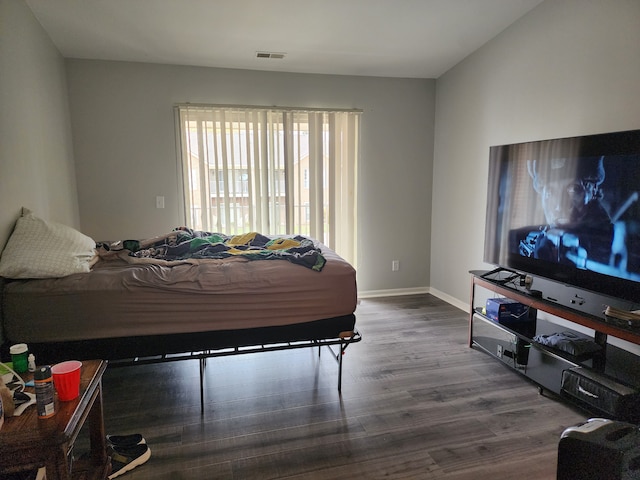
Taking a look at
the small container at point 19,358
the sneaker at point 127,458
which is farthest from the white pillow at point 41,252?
the sneaker at point 127,458

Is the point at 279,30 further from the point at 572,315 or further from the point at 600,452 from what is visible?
the point at 600,452

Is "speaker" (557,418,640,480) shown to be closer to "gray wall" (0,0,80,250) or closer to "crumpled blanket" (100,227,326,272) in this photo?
"crumpled blanket" (100,227,326,272)

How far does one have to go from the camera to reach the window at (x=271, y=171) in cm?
387

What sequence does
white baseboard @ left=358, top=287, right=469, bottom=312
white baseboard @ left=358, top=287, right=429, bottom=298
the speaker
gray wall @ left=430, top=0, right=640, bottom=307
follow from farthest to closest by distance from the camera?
white baseboard @ left=358, top=287, right=429, bottom=298, white baseboard @ left=358, top=287, right=469, bottom=312, gray wall @ left=430, top=0, right=640, bottom=307, the speaker

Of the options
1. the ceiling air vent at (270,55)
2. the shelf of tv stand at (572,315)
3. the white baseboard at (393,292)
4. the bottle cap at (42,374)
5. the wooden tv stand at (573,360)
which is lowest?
the white baseboard at (393,292)

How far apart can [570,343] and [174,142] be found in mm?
3723

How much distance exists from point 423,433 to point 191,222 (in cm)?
295

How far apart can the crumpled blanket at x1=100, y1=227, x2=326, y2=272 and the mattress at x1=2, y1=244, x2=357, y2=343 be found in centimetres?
8

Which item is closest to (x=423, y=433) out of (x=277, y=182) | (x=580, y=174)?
(x=580, y=174)

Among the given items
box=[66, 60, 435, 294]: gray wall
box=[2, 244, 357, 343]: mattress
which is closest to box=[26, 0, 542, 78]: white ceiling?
box=[66, 60, 435, 294]: gray wall

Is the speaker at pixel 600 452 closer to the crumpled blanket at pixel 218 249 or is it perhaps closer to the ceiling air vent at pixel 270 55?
the crumpled blanket at pixel 218 249

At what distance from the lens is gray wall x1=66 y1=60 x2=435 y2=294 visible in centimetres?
367

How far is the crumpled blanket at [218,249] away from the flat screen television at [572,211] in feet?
4.93

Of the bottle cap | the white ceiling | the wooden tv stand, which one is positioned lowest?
the wooden tv stand
